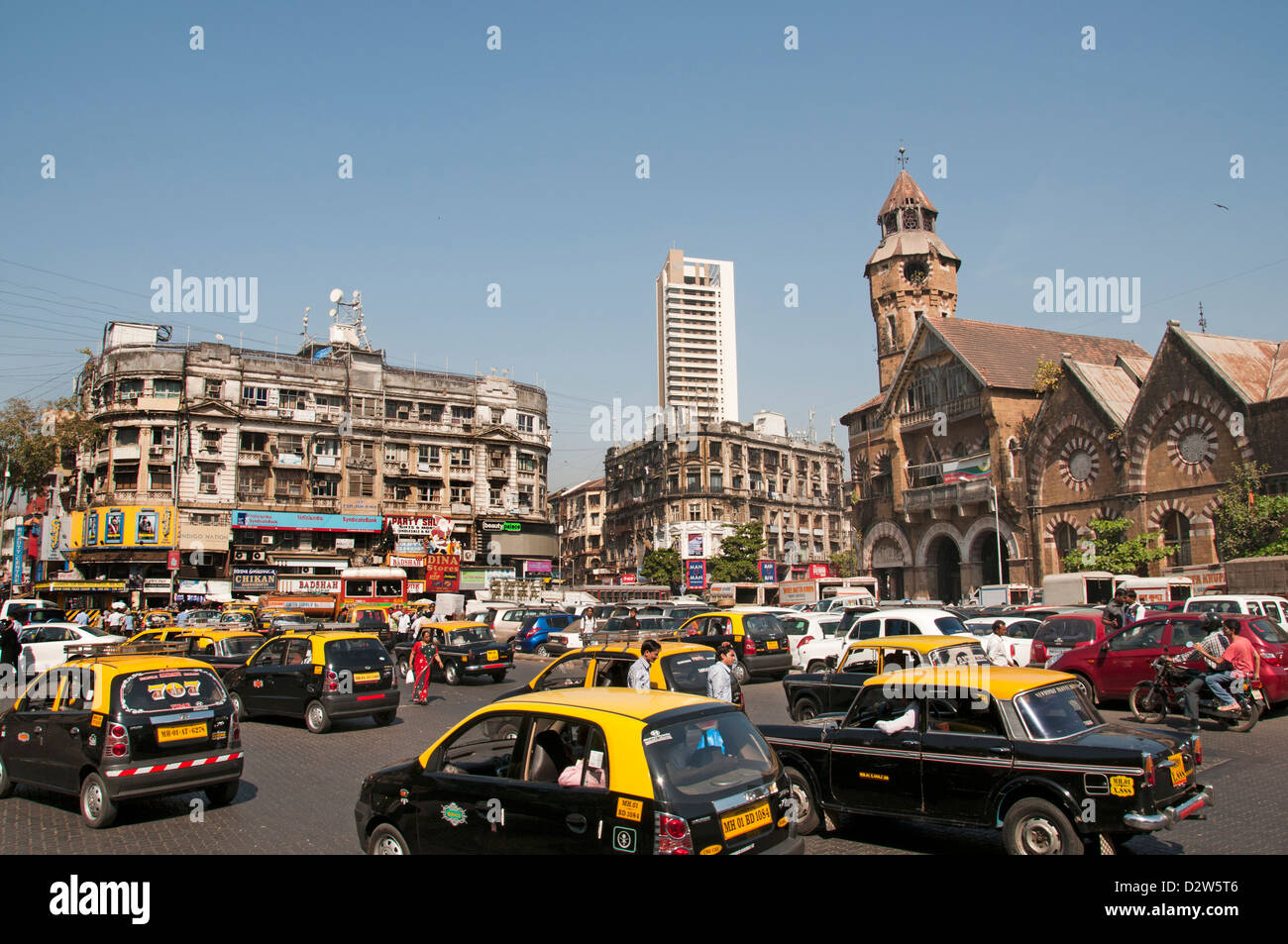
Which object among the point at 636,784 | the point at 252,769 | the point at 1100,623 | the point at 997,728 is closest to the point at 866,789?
the point at 997,728

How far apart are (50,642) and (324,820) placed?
66.8 ft

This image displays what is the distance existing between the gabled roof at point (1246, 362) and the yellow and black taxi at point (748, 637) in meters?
24.1

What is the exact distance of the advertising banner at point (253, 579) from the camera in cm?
5628

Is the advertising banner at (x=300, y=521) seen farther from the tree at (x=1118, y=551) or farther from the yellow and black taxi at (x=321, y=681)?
the yellow and black taxi at (x=321, y=681)

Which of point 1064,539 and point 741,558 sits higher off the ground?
point 1064,539

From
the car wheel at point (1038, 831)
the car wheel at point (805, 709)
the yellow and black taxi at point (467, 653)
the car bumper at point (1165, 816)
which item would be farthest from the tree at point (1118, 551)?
the car wheel at point (1038, 831)

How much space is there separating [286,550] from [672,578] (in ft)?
104

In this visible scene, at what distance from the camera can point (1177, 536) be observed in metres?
37.8

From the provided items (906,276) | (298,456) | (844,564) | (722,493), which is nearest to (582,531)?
(722,493)

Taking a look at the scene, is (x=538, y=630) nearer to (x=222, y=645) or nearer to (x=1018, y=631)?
(x=222, y=645)

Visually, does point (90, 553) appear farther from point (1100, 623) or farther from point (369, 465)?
point (1100, 623)

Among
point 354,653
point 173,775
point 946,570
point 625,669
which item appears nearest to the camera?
point 173,775

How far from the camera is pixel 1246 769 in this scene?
35.1ft
